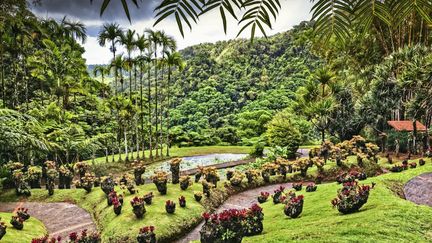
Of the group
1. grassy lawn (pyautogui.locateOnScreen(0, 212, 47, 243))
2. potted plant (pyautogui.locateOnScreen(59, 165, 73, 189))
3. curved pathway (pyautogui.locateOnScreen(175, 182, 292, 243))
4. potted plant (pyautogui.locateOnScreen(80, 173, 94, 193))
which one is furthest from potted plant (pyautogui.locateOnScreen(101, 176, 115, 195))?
curved pathway (pyautogui.locateOnScreen(175, 182, 292, 243))

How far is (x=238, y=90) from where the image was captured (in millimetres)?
51000

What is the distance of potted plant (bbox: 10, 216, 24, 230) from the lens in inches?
340

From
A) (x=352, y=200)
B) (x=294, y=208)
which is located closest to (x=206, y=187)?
(x=294, y=208)

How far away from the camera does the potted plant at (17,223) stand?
8625mm

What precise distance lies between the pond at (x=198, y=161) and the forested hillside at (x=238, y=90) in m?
6.93

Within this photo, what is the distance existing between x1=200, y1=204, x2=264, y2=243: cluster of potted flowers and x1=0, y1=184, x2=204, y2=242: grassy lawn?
1998 mm

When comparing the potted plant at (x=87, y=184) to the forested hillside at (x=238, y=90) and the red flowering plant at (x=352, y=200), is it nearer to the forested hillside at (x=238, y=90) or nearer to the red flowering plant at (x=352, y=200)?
the red flowering plant at (x=352, y=200)

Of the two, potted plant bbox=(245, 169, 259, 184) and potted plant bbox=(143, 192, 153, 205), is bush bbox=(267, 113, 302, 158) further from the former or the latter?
potted plant bbox=(143, 192, 153, 205)

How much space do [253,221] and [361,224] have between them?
6.83 ft

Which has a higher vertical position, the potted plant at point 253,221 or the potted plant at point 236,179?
the potted plant at point 253,221

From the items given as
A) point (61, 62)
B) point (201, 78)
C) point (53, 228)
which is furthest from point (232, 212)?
point (201, 78)

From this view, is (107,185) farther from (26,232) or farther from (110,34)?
(110,34)

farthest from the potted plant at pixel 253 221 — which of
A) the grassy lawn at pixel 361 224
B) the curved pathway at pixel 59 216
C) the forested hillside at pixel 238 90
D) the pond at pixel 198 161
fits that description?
the forested hillside at pixel 238 90

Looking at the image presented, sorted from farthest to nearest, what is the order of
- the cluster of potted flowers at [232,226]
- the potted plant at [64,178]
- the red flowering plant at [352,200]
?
1. the potted plant at [64,178]
2. the red flowering plant at [352,200]
3. the cluster of potted flowers at [232,226]
